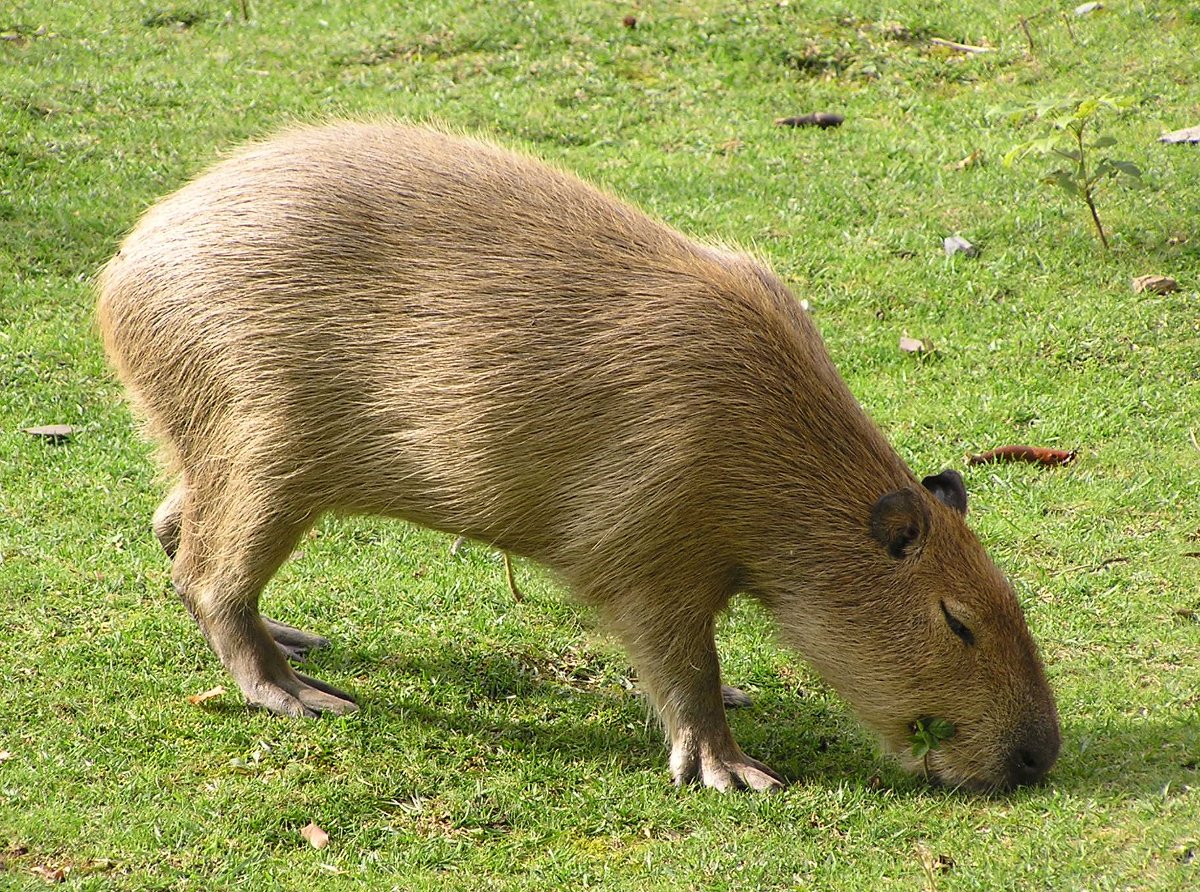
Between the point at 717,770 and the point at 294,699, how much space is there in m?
1.27

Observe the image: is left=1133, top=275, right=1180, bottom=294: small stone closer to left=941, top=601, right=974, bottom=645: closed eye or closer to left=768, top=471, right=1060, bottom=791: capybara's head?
left=768, top=471, right=1060, bottom=791: capybara's head

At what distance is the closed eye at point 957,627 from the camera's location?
12.0ft

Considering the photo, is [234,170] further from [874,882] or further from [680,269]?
[874,882]

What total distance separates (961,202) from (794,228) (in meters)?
0.91

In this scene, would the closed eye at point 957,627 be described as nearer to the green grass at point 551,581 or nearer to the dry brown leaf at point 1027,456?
the green grass at point 551,581

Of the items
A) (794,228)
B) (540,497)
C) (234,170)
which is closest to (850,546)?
(540,497)

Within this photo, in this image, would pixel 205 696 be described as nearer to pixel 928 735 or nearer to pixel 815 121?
pixel 928 735

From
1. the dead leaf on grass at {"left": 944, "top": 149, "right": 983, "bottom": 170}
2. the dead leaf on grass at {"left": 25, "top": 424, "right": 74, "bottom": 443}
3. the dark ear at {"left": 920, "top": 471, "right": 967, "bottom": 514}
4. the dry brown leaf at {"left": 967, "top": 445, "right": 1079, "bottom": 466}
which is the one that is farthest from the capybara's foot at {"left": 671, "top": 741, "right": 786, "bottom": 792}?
the dead leaf on grass at {"left": 944, "top": 149, "right": 983, "bottom": 170}

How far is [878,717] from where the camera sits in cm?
381

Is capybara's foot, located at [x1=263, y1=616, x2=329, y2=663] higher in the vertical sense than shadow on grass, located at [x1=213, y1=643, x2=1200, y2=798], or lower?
lower

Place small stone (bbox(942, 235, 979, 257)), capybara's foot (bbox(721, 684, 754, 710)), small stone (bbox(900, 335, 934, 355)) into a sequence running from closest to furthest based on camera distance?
capybara's foot (bbox(721, 684, 754, 710)) → small stone (bbox(900, 335, 934, 355)) → small stone (bbox(942, 235, 979, 257))

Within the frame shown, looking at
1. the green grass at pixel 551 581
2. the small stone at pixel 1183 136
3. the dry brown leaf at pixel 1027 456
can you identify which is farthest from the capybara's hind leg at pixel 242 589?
the small stone at pixel 1183 136

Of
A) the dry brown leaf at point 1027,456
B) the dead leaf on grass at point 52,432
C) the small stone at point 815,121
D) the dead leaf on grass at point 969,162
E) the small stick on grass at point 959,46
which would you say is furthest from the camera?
the small stick on grass at point 959,46

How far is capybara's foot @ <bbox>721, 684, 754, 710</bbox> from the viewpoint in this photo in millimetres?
4363
